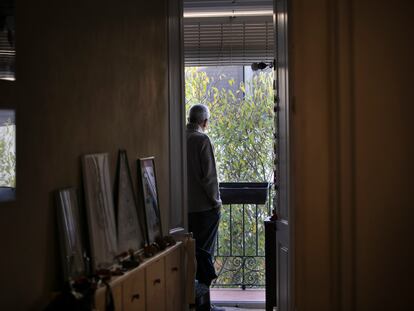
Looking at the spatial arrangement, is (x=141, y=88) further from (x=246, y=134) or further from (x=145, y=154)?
(x=246, y=134)

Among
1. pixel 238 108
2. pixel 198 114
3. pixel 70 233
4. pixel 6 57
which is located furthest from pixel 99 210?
pixel 238 108

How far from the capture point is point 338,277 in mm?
3018

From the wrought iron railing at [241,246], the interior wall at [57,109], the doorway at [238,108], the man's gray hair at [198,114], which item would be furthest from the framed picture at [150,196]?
the wrought iron railing at [241,246]

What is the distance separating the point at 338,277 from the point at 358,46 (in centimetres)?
114

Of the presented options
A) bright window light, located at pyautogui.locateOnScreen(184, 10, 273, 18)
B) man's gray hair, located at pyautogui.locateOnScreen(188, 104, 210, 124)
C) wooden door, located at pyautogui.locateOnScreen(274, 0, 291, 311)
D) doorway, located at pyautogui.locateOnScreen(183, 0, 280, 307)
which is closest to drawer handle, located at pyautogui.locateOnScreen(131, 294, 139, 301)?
wooden door, located at pyautogui.locateOnScreen(274, 0, 291, 311)

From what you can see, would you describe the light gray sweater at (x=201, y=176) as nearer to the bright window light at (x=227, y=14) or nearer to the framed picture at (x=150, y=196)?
the bright window light at (x=227, y=14)

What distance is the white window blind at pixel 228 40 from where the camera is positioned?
5.02m

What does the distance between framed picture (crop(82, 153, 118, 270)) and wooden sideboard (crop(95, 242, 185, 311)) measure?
0.35 feet

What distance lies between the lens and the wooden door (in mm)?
3236

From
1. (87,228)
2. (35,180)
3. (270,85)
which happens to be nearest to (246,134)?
(270,85)

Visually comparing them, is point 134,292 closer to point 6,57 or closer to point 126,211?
point 126,211

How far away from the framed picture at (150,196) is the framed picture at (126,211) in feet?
0.43

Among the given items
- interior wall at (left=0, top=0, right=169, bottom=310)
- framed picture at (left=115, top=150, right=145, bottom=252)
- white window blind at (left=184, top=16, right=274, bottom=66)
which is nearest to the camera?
interior wall at (left=0, top=0, right=169, bottom=310)

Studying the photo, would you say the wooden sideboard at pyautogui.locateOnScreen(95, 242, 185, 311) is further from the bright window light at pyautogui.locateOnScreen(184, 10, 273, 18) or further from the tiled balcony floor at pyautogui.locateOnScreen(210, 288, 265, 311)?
the bright window light at pyautogui.locateOnScreen(184, 10, 273, 18)
